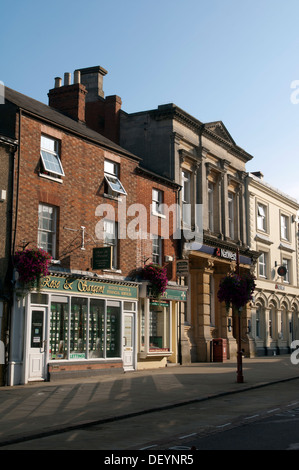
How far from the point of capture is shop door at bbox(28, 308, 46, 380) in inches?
727

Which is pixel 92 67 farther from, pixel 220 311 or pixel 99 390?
pixel 99 390

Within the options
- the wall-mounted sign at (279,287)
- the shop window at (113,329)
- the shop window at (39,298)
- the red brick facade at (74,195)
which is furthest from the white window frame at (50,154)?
the wall-mounted sign at (279,287)

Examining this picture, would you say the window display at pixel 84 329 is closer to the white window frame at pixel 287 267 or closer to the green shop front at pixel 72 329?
the green shop front at pixel 72 329

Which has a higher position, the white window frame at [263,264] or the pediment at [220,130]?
the pediment at [220,130]

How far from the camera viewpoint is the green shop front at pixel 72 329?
59.7ft

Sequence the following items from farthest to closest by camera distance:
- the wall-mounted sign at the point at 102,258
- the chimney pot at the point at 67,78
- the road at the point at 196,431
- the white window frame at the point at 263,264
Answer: the white window frame at the point at 263,264 → the chimney pot at the point at 67,78 → the wall-mounted sign at the point at 102,258 → the road at the point at 196,431

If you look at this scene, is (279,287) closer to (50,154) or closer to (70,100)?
(70,100)

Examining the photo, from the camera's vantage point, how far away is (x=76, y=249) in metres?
20.9

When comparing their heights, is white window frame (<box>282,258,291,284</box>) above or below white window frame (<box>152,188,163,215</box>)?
below

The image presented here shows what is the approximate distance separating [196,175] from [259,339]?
13.2m

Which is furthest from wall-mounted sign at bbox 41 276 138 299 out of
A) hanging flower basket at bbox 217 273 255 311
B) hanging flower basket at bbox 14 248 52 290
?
hanging flower basket at bbox 217 273 255 311

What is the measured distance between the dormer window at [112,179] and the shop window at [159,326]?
550 centimetres

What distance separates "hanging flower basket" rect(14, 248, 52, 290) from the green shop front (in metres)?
0.41

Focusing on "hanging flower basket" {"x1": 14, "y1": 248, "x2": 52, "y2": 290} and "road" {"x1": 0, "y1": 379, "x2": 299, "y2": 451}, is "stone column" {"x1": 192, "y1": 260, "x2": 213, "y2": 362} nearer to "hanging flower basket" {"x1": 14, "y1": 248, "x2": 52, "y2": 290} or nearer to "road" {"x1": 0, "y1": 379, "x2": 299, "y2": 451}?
"hanging flower basket" {"x1": 14, "y1": 248, "x2": 52, "y2": 290}
